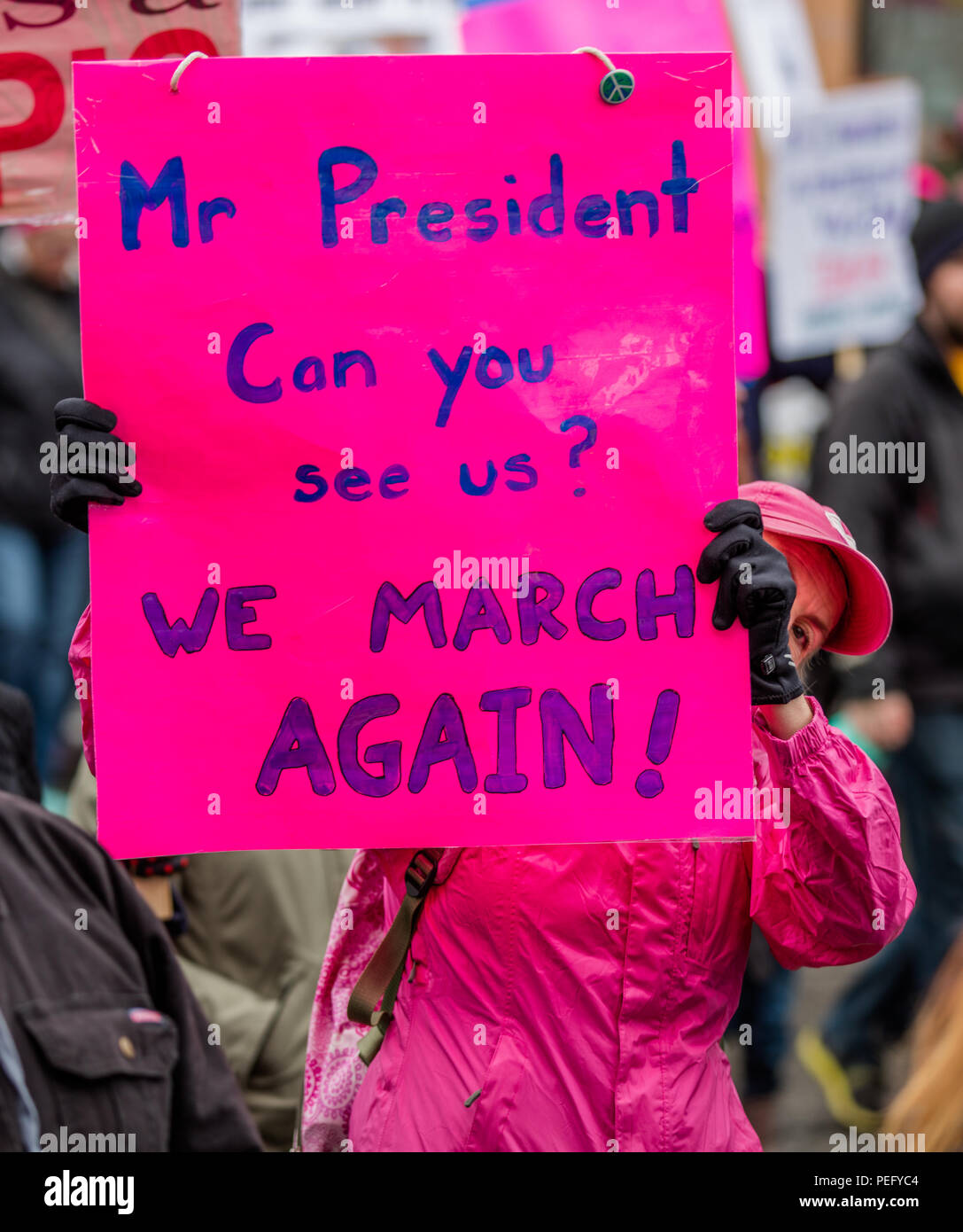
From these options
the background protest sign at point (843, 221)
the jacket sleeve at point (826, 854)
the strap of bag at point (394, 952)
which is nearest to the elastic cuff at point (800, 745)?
the jacket sleeve at point (826, 854)

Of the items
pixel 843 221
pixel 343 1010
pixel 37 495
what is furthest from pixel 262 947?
pixel 843 221

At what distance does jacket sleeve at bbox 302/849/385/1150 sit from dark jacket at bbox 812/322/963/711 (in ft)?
7.39

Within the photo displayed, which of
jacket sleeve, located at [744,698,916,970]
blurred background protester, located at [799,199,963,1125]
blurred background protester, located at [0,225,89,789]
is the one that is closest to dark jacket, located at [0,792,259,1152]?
jacket sleeve, located at [744,698,916,970]

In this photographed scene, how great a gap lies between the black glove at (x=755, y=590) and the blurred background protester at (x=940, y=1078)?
2.23ft

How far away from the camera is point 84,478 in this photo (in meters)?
2.07

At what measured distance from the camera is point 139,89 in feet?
6.84

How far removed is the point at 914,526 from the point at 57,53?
2572mm

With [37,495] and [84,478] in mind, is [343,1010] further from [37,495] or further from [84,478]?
[37,495]

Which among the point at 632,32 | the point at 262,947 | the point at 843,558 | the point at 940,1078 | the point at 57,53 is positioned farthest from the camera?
the point at 632,32

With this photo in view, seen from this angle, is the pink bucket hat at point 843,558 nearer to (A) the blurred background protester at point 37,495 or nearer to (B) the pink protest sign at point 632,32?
(B) the pink protest sign at point 632,32

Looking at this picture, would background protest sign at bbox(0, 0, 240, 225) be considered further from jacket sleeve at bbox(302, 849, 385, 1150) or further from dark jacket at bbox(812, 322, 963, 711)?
dark jacket at bbox(812, 322, 963, 711)

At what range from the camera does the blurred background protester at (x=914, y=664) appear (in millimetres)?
4305
